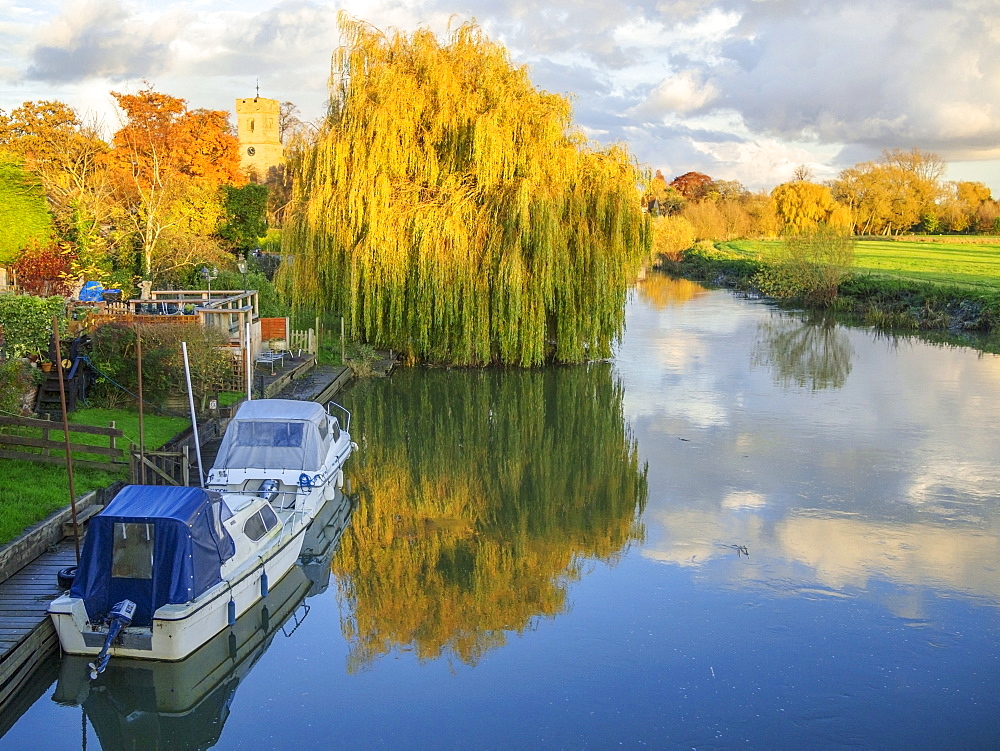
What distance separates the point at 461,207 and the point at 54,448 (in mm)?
13805

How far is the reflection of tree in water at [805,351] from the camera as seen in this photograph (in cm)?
2761

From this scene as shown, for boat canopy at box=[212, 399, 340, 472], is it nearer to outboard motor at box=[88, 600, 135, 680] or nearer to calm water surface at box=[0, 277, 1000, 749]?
calm water surface at box=[0, 277, 1000, 749]

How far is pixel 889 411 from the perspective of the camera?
→ 74.8ft

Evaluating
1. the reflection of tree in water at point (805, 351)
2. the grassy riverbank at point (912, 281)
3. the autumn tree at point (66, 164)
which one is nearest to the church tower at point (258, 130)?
the grassy riverbank at point (912, 281)

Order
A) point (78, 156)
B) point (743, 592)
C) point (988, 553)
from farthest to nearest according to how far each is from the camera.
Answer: point (78, 156) < point (988, 553) < point (743, 592)

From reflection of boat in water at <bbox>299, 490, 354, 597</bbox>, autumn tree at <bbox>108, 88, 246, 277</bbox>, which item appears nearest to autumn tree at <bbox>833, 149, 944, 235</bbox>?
autumn tree at <bbox>108, 88, 246, 277</bbox>

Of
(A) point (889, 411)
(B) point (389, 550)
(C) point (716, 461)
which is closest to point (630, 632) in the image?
(B) point (389, 550)

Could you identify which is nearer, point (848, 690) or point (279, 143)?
point (848, 690)

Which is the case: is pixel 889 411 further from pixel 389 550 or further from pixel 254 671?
pixel 254 671

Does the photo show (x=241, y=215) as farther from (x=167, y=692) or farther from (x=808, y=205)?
(x=808, y=205)

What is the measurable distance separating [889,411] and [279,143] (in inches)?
3202

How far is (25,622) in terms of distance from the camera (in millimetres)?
9711

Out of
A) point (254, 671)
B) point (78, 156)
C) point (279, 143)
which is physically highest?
point (279, 143)

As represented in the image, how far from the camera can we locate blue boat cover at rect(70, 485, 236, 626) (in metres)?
9.73
